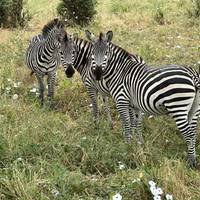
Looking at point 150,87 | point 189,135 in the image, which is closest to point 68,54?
point 150,87

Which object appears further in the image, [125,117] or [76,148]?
[125,117]

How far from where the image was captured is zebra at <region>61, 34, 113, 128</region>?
8.09 meters

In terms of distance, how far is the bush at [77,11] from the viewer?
50.2ft

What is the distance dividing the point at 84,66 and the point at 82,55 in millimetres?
195

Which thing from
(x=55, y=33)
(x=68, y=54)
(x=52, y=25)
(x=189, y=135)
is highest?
(x=52, y=25)

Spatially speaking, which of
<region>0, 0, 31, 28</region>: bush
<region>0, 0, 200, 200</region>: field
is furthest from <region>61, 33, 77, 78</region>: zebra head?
<region>0, 0, 31, 28</region>: bush

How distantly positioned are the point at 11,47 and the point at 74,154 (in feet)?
20.3

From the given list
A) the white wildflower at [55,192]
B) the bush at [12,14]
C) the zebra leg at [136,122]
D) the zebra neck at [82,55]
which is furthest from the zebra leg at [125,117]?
the bush at [12,14]

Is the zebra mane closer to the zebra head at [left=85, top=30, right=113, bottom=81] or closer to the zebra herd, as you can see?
the zebra herd

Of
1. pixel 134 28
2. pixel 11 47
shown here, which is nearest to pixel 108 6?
pixel 134 28

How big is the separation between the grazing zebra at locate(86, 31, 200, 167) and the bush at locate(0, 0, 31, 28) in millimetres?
8009

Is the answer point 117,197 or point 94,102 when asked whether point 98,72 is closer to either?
point 94,102

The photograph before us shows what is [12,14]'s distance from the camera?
15.0 metres

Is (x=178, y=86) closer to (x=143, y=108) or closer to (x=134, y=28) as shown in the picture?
(x=143, y=108)
